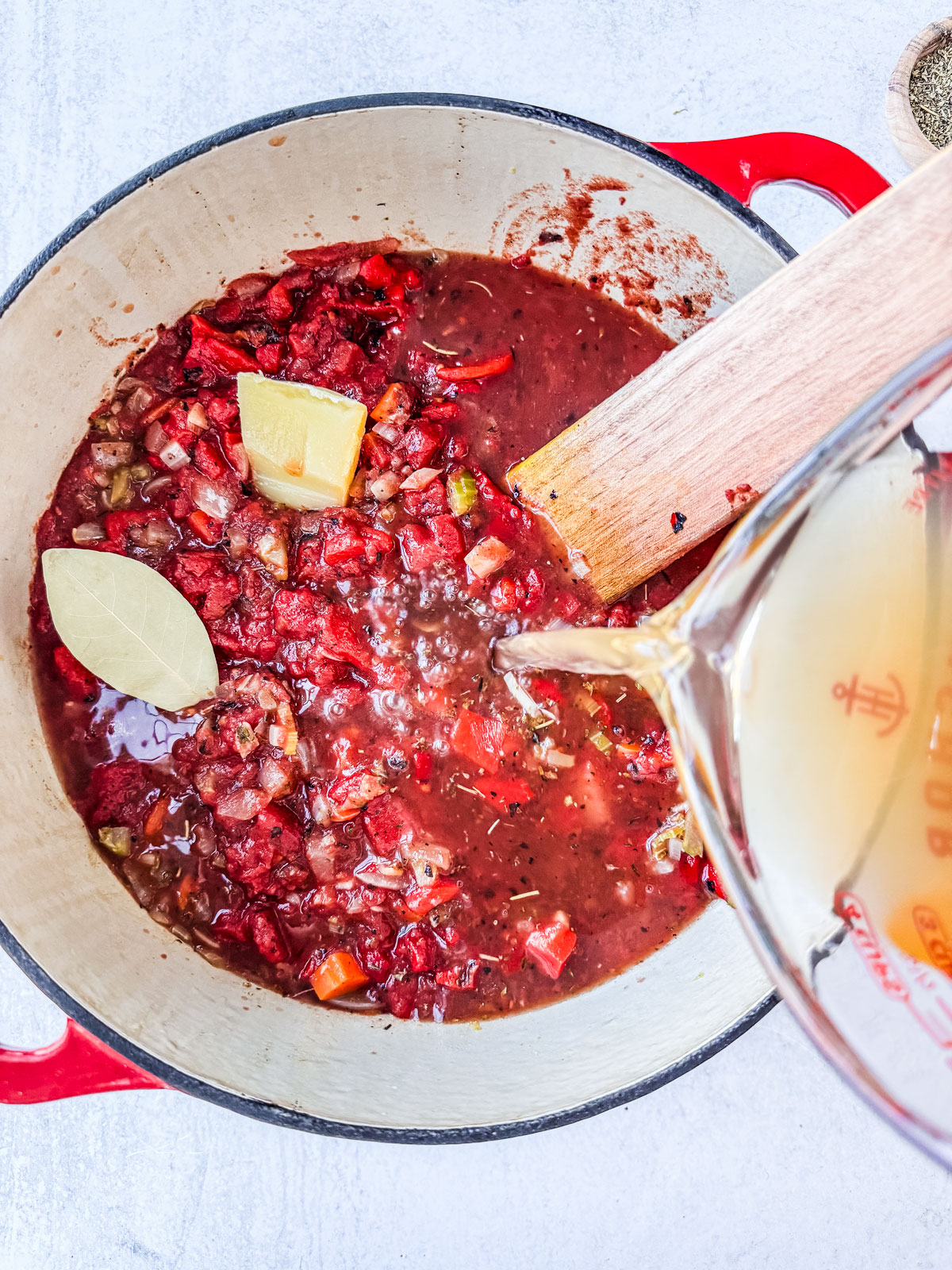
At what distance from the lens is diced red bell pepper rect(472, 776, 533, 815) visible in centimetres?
225

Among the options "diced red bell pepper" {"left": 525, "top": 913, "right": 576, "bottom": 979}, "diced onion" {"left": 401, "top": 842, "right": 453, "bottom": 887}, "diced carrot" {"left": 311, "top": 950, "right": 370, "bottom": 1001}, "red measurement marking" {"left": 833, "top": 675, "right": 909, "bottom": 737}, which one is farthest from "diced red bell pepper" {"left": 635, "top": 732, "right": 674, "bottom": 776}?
"diced carrot" {"left": 311, "top": 950, "right": 370, "bottom": 1001}

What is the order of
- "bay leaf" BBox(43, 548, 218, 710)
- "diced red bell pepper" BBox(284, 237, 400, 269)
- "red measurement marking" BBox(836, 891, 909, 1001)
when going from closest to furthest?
1. "red measurement marking" BBox(836, 891, 909, 1001)
2. "bay leaf" BBox(43, 548, 218, 710)
3. "diced red bell pepper" BBox(284, 237, 400, 269)

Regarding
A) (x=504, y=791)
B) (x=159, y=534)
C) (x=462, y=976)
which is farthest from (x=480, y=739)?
(x=159, y=534)

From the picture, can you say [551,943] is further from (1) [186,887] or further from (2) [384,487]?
(2) [384,487]

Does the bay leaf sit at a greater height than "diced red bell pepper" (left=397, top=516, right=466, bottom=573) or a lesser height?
lesser

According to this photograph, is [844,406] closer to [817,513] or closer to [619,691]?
[817,513]

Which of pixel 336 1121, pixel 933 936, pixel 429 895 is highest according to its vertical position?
pixel 933 936

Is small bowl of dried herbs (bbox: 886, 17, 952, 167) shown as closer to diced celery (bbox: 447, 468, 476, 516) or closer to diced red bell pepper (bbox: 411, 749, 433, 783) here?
diced celery (bbox: 447, 468, 476, 516)

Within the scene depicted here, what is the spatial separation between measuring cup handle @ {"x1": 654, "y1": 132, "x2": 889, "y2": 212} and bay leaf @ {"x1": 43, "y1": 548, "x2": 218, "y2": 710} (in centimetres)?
154

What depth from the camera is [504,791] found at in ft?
7.39

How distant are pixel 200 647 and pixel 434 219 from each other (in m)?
1.26

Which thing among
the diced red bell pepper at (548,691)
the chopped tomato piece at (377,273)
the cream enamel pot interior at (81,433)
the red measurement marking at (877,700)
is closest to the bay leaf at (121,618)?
the cream enamel pot interior at (81,433)

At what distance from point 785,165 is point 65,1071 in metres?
2.54

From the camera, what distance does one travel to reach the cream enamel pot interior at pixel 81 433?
6.47 feet
